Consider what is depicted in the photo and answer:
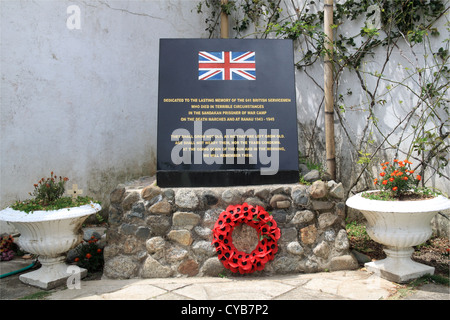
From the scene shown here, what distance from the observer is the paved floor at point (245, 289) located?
238cm

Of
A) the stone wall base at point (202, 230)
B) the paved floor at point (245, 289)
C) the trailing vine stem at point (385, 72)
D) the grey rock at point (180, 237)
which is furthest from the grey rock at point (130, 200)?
the trailing vine stem at point (385, 72)

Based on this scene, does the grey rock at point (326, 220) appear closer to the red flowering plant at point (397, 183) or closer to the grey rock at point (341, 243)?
the grey rock at point (341, 243)

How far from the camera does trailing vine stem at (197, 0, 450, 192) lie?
345cm

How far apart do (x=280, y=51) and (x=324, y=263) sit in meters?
1.83

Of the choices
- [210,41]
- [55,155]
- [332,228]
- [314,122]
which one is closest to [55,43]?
[55,155]

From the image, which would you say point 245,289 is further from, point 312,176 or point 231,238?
point 312,176

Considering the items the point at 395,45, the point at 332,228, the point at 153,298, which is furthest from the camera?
the point at 395,45

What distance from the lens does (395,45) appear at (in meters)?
3.72

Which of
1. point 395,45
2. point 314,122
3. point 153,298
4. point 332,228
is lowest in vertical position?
point 153,298

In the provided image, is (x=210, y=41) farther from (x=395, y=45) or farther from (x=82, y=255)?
(x=82, y=255)

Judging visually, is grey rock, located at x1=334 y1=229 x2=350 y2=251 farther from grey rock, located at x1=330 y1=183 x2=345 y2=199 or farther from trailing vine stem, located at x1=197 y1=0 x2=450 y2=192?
trailing vine stem, located at x1=197 y1=0 x2=450 y2=192

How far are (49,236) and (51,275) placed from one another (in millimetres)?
315

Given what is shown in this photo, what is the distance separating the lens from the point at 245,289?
2525mm

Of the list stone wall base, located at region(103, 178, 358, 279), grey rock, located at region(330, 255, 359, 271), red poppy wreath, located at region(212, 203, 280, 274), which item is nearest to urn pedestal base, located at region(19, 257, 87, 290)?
stone wall base, located at region(103, 178, 358, 279)
